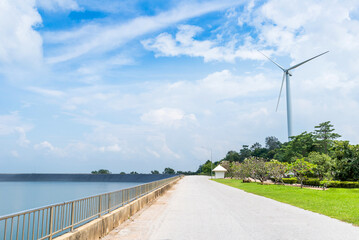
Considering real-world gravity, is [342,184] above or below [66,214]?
below

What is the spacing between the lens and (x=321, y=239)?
27.7ft

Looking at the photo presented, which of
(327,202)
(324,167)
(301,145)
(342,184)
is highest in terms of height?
(301,145)

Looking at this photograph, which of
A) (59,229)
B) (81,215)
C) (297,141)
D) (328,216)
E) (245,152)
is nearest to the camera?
(59,229)

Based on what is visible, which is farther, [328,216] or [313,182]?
[313,182]

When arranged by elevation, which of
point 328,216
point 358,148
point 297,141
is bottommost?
point 328,216

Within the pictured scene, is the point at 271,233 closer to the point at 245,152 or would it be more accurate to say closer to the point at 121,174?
the point at 245,152

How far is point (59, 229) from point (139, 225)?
14.4 feet

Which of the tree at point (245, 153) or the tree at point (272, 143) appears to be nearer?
the tree at point (245, 153)

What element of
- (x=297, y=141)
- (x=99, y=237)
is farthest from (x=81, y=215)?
(x=297, y=141)

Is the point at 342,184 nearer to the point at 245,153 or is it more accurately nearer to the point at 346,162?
the point at 346,162

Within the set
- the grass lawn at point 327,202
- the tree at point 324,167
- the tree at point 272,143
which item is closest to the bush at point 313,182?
the tree at point 324,167

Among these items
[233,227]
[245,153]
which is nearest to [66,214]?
[233,227]

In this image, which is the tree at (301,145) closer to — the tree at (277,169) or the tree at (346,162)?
the tree at (277,169)

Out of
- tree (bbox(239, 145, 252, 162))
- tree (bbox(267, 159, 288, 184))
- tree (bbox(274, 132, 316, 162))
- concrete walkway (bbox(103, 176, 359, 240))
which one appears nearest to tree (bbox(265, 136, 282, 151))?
tree (bbox(239, 145, 252, 162))
